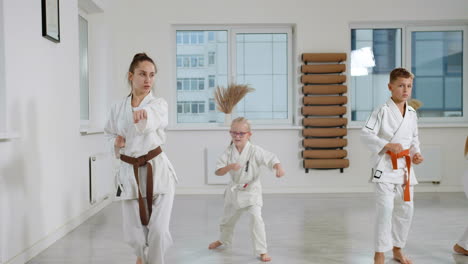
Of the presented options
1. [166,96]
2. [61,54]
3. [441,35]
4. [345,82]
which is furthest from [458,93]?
[61,54]

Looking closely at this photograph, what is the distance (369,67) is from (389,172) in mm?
3390

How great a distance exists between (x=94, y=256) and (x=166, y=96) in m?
2.79

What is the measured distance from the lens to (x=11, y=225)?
2.77 metres

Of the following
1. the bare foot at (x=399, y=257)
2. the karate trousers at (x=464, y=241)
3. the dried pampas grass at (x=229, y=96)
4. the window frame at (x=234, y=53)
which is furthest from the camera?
the window frame at (x=234, y=53)

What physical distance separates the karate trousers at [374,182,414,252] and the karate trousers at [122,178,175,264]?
3.91ft

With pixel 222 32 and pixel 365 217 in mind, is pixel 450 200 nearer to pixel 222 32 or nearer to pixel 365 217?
pixel 365 217

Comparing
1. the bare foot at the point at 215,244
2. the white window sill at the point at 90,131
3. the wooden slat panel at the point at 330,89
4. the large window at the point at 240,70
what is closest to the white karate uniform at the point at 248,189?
the bare foot at the point at 215,244

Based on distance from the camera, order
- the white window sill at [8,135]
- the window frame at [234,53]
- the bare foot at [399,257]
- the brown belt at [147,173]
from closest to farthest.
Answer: the brown belt at [147,173] < the white window sill at [8,135] < the bare foot at [399,257] < the window frame at [234,53]

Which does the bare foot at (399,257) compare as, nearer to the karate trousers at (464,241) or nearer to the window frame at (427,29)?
the karate trousers at (464,241)

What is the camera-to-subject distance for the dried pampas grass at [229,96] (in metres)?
5.45

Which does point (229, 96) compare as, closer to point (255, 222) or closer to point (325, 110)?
Answer: point (325, 110)

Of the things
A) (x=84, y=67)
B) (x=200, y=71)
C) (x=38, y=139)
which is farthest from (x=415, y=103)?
(x=38, y=139)

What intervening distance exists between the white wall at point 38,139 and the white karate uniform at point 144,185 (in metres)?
0.77

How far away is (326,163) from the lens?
18.2ft
